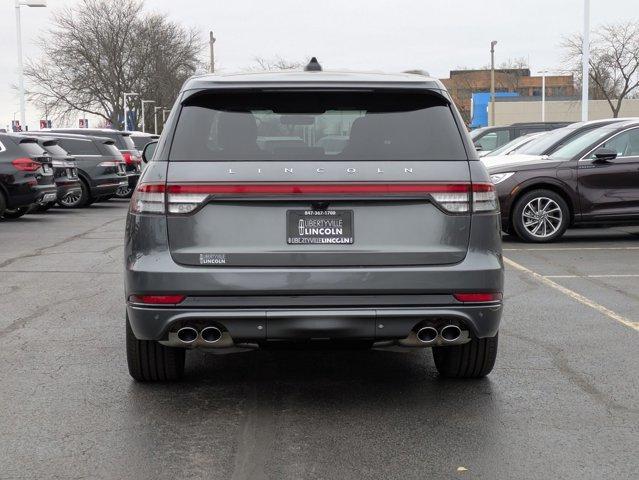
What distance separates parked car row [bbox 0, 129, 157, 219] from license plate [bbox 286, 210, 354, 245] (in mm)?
14004

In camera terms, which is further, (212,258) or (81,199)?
(81,199)

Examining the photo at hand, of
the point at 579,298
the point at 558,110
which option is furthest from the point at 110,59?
the point at 579,298

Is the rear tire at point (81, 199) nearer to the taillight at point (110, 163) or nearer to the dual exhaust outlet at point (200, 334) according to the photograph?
the taillight at point (110, 163)

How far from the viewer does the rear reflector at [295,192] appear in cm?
485

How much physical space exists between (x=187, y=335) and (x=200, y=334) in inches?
3.1

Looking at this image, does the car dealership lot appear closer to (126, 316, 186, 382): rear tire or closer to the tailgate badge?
(126, 316, 186, 382): rear tire

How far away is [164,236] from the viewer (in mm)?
4930

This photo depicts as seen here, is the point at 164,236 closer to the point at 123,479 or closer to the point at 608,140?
the point at 123,479

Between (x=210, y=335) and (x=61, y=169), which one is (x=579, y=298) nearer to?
(x=210, y=335)

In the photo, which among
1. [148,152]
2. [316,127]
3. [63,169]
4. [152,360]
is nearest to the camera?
[316,127]

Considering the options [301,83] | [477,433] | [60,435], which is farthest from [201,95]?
[477,433]

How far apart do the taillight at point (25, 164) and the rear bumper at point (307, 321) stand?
13802 mm

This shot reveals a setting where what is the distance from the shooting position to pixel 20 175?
17.8 m

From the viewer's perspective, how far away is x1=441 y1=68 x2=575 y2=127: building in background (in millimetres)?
114812
